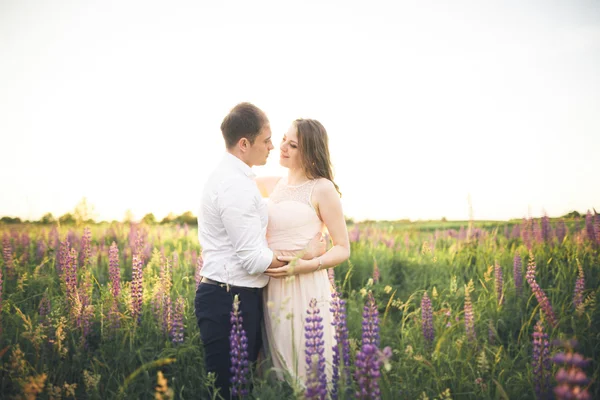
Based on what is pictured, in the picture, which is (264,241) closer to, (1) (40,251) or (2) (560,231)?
(1) (40,251)

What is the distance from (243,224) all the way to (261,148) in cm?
81

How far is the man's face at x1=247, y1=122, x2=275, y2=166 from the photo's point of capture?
3.65m

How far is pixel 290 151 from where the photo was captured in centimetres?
429

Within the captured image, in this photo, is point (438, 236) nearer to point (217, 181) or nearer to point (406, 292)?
point (406, 292)

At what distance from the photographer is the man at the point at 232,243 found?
325cm

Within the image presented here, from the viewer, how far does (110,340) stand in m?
4.08

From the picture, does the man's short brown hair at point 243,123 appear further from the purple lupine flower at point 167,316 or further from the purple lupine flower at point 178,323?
the purple lupine flower at point 167,316

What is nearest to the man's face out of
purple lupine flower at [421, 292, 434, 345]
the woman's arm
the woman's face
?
the woman's face

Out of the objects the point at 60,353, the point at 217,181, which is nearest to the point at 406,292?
the point at 217,181

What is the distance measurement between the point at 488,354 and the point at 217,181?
3.23 metres

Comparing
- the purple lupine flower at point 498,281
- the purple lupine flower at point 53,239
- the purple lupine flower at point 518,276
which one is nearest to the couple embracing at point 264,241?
the purple lupine flower at point 498,281

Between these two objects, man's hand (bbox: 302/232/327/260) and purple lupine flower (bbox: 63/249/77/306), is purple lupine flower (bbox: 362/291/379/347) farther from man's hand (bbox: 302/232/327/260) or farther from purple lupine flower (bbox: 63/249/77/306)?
purple lupine flower (bbox: 63/249/77/306)

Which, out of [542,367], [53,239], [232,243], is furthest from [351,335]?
[53,239]

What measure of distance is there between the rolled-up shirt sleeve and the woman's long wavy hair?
105 cm
